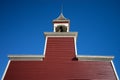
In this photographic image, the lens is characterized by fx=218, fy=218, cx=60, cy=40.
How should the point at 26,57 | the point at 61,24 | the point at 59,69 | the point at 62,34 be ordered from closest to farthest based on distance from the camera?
the point at 59,69, the point at 26,57, the point at 62,34, the point at 61,24

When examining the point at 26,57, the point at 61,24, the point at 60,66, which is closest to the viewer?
the point at 60,66

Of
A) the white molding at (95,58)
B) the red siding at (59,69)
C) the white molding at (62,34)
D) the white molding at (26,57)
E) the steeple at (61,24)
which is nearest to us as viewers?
the red siding at (59,69)

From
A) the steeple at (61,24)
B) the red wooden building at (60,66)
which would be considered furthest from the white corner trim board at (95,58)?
the steeple at (61,24)

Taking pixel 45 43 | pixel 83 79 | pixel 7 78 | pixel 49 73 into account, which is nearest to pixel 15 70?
pixel 7 78

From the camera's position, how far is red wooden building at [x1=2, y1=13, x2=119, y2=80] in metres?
14.8

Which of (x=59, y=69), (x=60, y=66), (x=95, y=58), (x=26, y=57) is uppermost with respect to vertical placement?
(x=26, y=57)

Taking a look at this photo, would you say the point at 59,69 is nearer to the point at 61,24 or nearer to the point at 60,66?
the point at 60,66

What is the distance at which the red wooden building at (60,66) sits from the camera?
14789 mm

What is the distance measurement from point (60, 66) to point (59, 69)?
1.02 ft

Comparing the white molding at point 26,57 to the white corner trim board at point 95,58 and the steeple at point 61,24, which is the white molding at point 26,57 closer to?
the white corner trim board at point 95,58

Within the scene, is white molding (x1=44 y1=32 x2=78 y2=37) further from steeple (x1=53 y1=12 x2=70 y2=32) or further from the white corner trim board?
the white corner trim board

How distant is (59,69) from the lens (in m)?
15.3

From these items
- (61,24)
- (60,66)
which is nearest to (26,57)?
(60,66)

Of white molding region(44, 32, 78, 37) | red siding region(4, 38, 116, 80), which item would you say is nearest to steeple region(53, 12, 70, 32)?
white molding region(44, 32, 78, 37)
